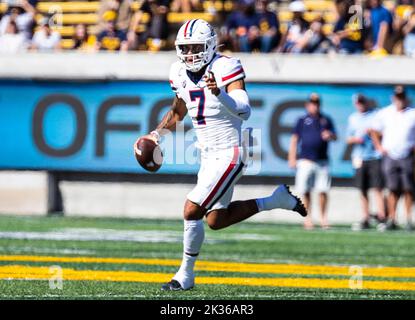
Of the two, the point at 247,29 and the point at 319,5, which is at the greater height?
the point at 319,5

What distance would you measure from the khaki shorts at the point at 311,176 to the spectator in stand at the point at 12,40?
4951 millimetres

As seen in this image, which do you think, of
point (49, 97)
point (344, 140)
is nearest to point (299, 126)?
point (344, 140)

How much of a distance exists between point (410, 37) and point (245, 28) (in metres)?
2.36

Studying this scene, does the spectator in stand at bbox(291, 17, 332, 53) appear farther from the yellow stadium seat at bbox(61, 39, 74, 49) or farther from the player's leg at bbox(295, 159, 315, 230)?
the yellow stadium seat at bbox(61, 39, 74, 49)

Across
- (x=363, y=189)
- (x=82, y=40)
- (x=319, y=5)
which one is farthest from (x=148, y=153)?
(x=82, y=40)

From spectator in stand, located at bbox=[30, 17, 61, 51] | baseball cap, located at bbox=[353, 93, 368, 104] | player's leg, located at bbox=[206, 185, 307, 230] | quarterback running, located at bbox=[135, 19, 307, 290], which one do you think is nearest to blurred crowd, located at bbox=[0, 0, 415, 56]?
spectator in stand, located at bbox=[30, 17, 61, 51]

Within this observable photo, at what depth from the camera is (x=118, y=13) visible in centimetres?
1792

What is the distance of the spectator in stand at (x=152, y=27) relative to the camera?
55.7ft

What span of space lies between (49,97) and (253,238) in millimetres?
5130

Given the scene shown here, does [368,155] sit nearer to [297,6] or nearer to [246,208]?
[297,6]

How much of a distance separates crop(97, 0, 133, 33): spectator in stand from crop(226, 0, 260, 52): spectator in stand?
185 cm

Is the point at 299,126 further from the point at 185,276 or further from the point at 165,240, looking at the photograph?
the point at 185,276

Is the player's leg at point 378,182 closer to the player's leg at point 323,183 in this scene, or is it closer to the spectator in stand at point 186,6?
the player's leg at point 323,183

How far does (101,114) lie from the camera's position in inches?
645
